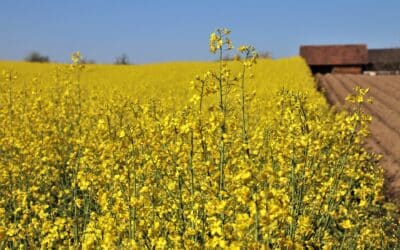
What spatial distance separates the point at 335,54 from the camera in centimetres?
4688

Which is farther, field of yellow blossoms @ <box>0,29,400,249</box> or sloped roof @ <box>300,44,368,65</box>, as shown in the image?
sloped roof @ <box>300,44,368,65</box>

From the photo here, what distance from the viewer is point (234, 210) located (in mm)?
4125

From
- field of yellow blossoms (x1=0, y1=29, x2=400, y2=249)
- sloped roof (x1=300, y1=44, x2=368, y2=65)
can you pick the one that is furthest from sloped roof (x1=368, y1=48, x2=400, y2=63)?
field of yellow blossoms (x1=0, y1=29, x2=400, y2=249)

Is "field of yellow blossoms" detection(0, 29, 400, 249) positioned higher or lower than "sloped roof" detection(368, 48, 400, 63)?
lower

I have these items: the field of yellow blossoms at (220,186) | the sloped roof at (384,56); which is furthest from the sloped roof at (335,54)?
the field of yellow blossoms at (220,186)

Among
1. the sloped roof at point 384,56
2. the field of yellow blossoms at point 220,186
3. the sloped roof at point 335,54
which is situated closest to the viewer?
the field of yellow blossoms at point 220,186

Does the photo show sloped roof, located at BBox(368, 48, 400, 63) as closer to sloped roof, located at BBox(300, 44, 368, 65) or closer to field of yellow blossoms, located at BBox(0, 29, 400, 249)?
sloped roof, located at BBox(300, 44, 368, 65)

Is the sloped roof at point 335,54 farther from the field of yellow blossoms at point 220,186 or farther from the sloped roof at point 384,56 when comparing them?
the field of yellow blossoms at point 220,186

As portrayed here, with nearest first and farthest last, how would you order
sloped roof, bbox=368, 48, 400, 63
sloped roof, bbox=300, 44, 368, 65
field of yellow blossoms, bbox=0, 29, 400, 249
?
field of yellow blossoms, bbox=0, 29, 400, 249 < sloped roof, bbox=300, 44, 368, 65 < sloped roof, bbox=368, 48, 400, 63

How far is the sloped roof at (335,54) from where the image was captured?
46406 mm

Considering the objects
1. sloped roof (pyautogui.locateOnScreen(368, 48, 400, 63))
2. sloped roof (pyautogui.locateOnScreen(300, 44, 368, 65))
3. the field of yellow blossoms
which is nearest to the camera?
the field of yellow blossoms

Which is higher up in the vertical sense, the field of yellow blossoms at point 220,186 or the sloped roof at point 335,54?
the sloped roof at point 335,54

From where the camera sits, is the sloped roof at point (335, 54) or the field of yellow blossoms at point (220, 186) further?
the sloped roof at point (335, 54)

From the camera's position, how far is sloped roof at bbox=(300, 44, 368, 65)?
46.4 meters
